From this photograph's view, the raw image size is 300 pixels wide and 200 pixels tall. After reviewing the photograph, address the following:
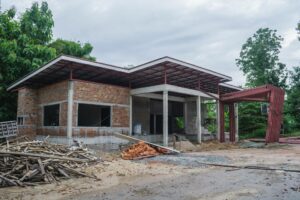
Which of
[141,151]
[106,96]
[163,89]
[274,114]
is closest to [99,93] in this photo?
[106,96]

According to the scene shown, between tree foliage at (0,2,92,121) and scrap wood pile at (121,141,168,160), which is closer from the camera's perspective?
scrap wood pile at (121,141,168,160)

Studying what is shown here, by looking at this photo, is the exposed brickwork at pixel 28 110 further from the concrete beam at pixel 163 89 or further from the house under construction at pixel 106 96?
the concrete beam at pixel 163 89

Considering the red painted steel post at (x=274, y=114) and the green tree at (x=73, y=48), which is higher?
the green tree at (x=73, y=48)

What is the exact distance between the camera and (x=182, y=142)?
1658 centimetres

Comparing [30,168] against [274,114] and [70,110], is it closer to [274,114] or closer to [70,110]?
[70,110]

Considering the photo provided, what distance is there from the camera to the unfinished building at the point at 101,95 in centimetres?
1459

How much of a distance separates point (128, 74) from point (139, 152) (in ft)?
18.0

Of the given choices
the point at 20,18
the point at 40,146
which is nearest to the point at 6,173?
the point at 40,146

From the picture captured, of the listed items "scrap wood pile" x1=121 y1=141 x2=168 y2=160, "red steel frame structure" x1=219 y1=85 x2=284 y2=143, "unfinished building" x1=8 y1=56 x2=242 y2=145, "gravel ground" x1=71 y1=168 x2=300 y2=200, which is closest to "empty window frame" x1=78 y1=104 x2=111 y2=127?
"unfinished building" x1=8 y1=56 x2=242 y2=145

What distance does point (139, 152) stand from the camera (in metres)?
12.7

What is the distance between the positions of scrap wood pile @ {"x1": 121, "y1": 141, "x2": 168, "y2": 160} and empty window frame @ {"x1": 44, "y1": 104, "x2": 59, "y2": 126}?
6.54 meters

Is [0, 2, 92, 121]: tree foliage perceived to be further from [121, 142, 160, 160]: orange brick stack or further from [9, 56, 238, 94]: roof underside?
[121, 142, 160, 160]: orange brick stack

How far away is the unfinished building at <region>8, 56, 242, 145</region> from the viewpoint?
1459 cm

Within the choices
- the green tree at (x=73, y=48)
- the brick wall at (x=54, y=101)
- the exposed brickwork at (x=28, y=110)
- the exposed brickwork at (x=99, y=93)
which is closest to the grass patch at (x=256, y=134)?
the exposed brickwork at (x=99, y=93)
